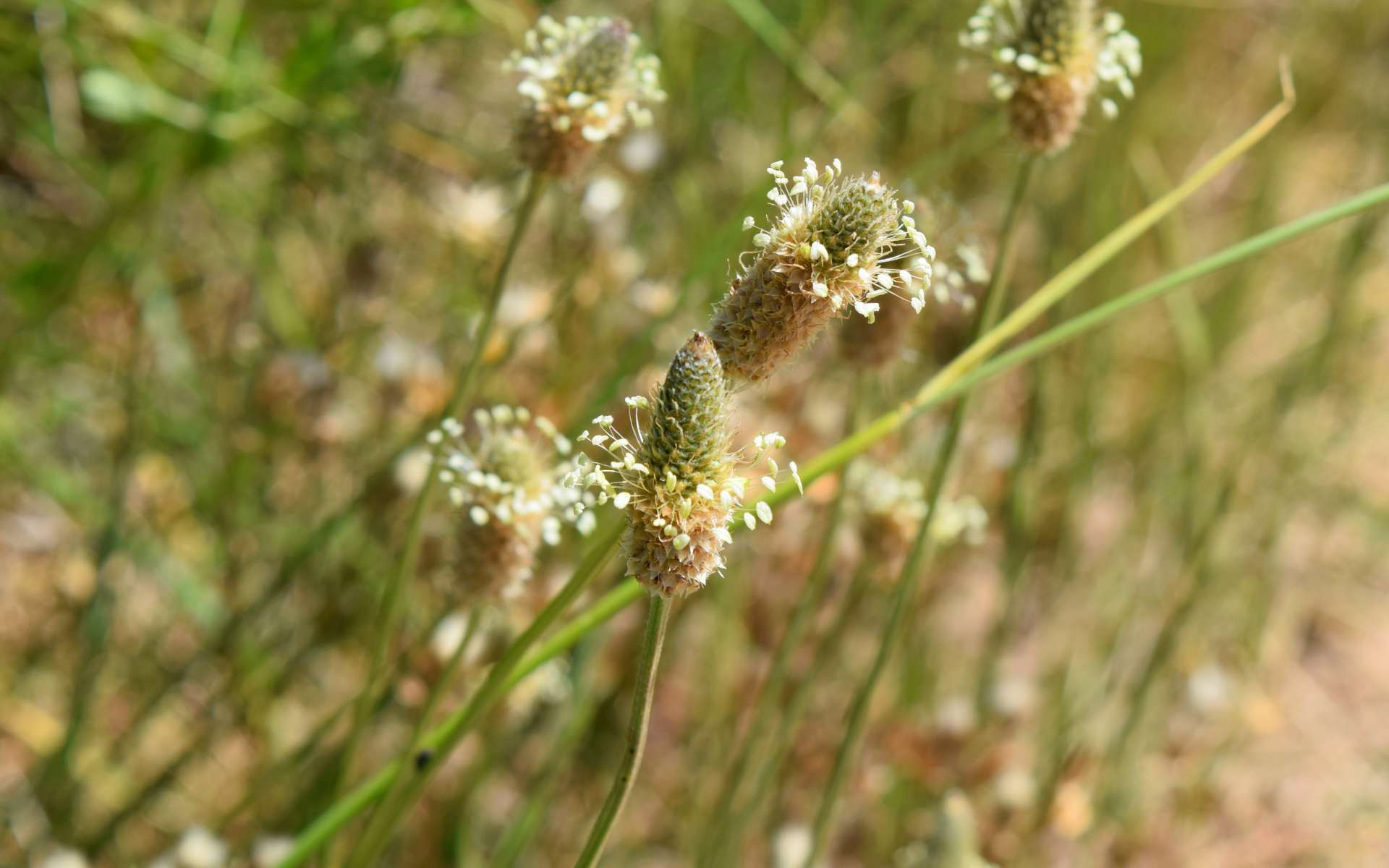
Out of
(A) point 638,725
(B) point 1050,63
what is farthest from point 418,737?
(B) point 1050,63

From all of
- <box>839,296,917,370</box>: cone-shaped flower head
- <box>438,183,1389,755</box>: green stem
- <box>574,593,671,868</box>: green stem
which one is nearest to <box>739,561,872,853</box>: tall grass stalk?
<box>839,296,917,370</box>: cone-shaped flower head

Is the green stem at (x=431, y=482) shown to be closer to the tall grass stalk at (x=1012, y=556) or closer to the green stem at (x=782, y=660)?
the green stem at (x=782, y=660)

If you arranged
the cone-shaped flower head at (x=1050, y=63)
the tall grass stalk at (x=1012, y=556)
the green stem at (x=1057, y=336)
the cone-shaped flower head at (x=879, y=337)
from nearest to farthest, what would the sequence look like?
the green stem at (x=1057, y=336) < the cone-shaped flower head at (x=1050, y=63) < the cone-shaped flower head at (x=879, y=337) < the tall grass stalk at (x=1012, y=556)

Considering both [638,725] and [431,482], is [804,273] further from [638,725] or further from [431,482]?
[431,482]

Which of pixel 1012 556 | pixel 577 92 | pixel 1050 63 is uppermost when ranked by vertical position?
pixel 1012 556

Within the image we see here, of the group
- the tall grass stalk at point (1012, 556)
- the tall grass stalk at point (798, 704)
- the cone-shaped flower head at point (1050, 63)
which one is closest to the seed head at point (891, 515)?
the tall grass stalk at point (798, 704)

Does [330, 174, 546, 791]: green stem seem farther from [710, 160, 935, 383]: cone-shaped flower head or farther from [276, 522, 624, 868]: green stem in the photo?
[710, 160, 935, 383]: cone-shaped flower head

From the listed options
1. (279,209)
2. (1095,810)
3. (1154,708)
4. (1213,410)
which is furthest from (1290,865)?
(279,209)
